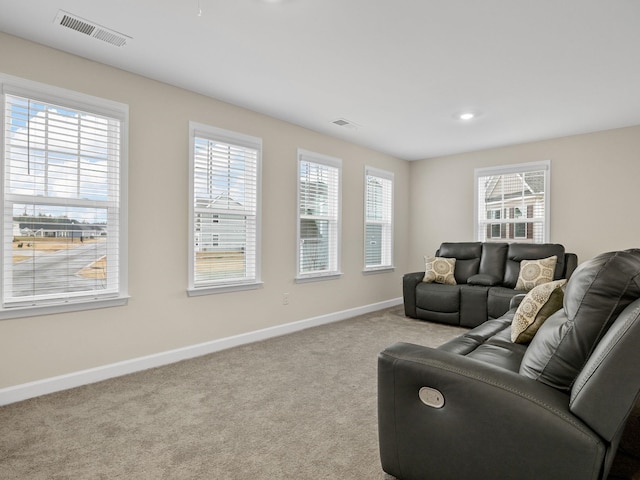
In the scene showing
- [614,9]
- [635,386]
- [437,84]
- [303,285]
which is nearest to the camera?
[635,386]

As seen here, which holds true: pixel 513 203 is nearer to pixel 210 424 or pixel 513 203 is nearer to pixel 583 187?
pixel 583 187

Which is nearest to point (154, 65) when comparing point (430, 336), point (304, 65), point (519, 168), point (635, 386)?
point (304, 65)

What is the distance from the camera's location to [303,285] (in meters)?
4.60

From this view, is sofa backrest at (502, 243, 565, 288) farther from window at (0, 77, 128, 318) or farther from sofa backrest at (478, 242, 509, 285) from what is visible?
window at (0, 77, 128, 318)

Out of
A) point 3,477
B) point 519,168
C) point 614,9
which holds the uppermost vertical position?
point 614,9

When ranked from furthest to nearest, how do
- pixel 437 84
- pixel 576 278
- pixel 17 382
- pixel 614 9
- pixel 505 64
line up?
pixel 437 84
pixel 505 64
pixel 17 382
pixel 614 9
pixel 576 278

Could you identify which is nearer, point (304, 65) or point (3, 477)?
point (3, 477)

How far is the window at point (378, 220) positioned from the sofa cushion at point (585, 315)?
163 inches

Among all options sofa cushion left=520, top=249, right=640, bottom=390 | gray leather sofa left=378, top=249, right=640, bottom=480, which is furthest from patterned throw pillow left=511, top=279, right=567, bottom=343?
sofa cushion left=520, top=249, right=640, bottom=390

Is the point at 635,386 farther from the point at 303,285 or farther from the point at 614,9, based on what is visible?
the point at 303,285

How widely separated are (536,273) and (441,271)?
1.17m

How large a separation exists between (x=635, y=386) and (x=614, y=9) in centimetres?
226

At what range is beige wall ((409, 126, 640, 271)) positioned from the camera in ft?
14.7

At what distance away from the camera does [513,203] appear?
542cm
